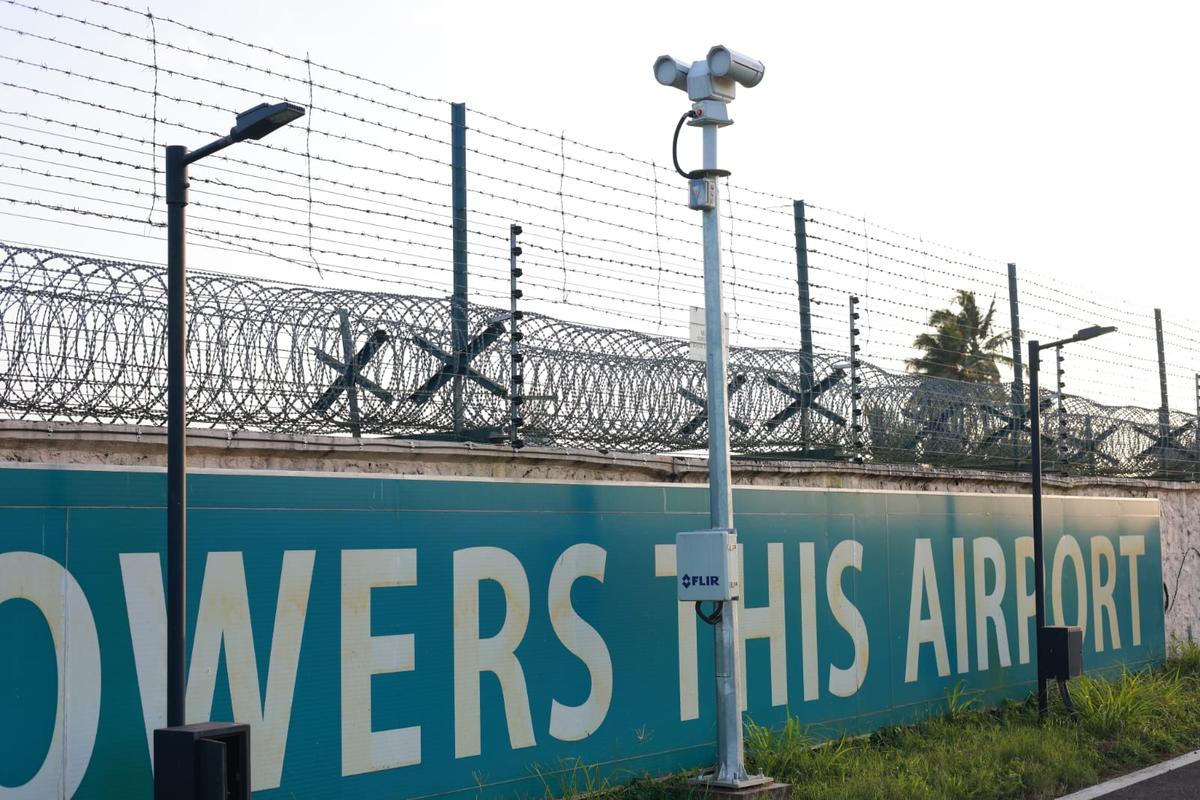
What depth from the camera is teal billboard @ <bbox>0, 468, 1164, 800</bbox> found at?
6.47m

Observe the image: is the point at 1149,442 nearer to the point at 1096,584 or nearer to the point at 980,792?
the point at 1096,584

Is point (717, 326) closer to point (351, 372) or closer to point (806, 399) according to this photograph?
point (351, 372)

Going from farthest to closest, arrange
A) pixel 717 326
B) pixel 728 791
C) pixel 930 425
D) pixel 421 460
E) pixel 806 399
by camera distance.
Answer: pixel 930 425 < pixel 806 399 < pixel 717 326 < pixel 728 791 < pixel 421 460

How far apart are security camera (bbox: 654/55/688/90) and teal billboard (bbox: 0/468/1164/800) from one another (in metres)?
2.74

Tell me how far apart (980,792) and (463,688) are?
12.8 feet

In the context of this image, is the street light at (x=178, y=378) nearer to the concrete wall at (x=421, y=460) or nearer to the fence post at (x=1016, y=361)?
the concrete wall at (x=421, y=460)

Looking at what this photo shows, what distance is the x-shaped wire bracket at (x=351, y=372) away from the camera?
7.84 m

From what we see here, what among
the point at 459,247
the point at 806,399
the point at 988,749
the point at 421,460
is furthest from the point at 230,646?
the point at 988,749

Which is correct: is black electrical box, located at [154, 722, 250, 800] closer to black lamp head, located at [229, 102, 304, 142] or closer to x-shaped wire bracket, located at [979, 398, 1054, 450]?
black lamp head, located at [229, 102, 304, 142]

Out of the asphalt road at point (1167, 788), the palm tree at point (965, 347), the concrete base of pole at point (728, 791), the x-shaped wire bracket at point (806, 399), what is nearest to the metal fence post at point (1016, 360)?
the x-shaped wire bracket at point (806, 399)

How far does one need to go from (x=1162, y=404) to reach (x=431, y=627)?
14.3 m

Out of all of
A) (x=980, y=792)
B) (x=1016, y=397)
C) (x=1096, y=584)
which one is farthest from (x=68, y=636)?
(x=1096, y=584)

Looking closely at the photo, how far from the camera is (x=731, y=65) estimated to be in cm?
850

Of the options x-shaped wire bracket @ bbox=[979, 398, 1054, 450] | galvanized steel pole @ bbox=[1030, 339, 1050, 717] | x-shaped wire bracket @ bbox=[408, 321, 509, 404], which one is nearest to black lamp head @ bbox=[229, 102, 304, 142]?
x-shaped wire bracket @ bbox=[408, 321, 509, 404]
